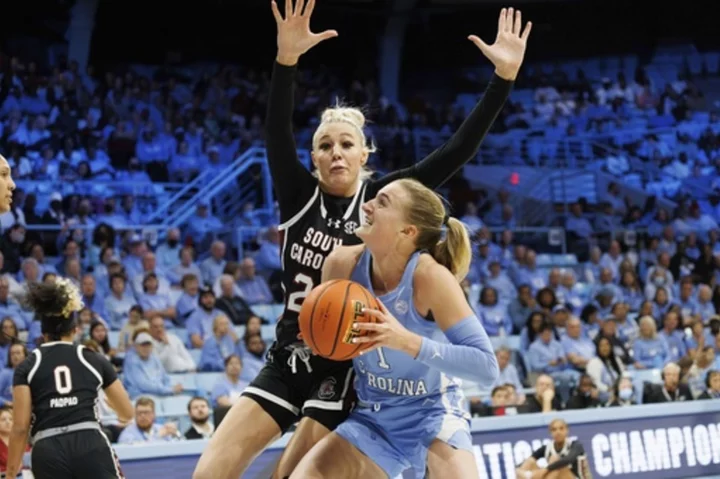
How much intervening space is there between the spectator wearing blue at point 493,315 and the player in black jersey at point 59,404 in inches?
284

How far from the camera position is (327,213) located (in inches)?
172

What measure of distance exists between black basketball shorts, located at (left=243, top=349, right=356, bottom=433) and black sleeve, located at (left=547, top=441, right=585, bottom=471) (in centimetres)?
427

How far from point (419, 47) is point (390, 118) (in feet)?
13.8

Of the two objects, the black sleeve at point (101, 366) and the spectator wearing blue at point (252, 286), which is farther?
the spectator wearing blue at point (252, 286)

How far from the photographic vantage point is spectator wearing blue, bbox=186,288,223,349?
34.8 ft

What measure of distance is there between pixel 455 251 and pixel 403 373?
495 mm

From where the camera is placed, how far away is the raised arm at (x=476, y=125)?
4.37 meters

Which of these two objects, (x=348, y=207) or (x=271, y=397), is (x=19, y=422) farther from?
(x=348, y=207)

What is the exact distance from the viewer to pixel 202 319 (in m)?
10.6

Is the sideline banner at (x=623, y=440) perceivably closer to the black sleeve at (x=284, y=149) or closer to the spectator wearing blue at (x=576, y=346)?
the spectator wearing blue at (x=576, y=346)

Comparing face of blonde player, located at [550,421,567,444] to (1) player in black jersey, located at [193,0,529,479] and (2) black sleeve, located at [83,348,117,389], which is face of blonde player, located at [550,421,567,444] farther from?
(1) player in black jersey, located at [193,0,529,479]

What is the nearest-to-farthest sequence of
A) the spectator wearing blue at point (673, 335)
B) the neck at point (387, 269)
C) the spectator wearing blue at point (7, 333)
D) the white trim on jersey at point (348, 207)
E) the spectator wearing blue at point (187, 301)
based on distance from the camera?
the neck at point (387, 269)
the white trim on jersey at point (348, 207)
the spectator wearing blue at point (7, 333)
the spectator wearing blue at point (187, 301)
the spectator wearing blue at point (673, 335)

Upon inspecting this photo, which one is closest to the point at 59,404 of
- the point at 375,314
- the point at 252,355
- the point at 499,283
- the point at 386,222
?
the point at 386,222

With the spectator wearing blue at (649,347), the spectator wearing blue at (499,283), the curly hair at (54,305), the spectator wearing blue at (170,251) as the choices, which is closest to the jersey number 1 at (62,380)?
the curly hair at (54,305)
